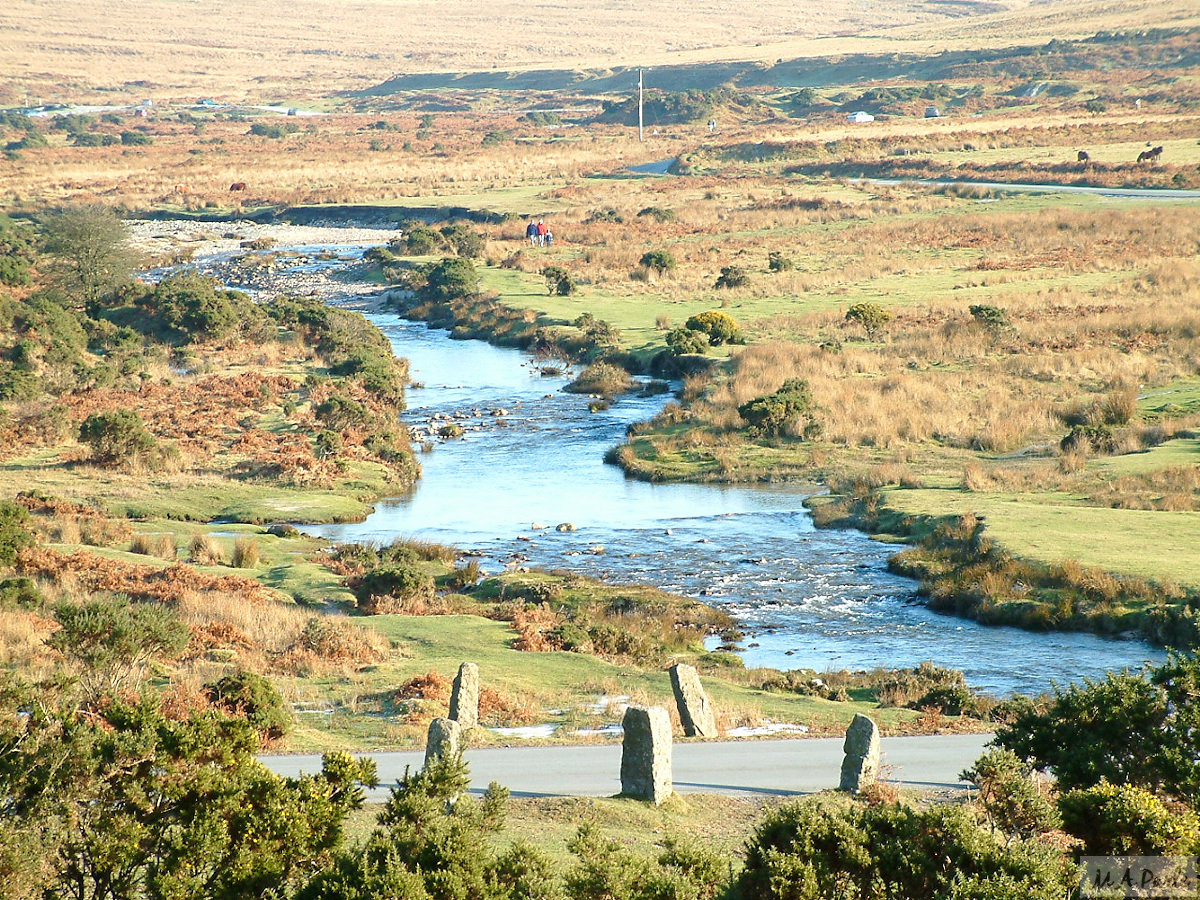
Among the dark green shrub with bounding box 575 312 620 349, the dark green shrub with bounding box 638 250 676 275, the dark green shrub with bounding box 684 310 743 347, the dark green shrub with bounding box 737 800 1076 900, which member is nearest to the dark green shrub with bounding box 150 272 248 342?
the dark green shrub with bounding box 575 312 620 349

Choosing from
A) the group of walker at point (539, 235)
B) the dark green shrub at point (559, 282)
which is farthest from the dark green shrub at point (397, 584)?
the group of walker at point (539, 235)

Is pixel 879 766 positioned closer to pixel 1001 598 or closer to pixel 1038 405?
pixel 1001 598

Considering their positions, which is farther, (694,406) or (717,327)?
(717,327)

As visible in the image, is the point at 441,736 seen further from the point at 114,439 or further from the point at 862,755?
the point at 114,439

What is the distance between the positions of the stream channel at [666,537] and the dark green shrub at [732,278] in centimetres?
1178

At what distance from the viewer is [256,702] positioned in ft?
51.8

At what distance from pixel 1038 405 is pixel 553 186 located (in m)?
64.5

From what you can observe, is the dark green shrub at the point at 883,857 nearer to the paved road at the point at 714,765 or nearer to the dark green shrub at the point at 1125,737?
the dark green shrub at the point at 1125,737

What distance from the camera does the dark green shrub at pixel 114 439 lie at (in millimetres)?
36156

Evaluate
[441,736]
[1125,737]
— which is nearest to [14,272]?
[441,736]

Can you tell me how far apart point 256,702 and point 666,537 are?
16814 millimetres

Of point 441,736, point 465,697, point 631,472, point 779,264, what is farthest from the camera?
point 779,264

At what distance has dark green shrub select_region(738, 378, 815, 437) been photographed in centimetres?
3966

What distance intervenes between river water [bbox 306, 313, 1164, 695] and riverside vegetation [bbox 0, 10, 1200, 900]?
1.03m
